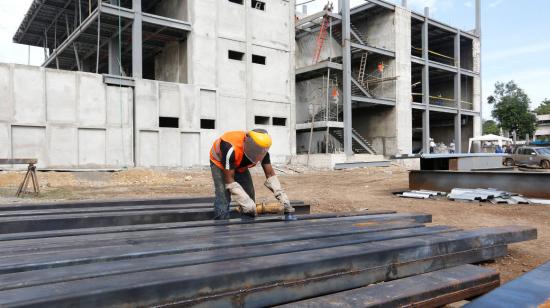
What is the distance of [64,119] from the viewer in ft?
56.9

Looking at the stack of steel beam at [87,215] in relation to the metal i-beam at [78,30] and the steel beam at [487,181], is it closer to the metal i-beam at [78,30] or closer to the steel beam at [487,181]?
the steel beam at [487,181]

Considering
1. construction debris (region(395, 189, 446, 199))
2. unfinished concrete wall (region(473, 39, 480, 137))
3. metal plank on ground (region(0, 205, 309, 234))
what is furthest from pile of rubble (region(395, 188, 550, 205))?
unfinished concrete wall (region(473, 39, 480, 137))

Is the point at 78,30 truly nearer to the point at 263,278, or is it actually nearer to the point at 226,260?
the point at 226,260

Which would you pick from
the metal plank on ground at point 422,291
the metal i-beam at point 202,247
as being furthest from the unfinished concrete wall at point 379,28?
the metal plank on ground at point 422,291

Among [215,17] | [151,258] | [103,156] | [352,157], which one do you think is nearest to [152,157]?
[103,156]

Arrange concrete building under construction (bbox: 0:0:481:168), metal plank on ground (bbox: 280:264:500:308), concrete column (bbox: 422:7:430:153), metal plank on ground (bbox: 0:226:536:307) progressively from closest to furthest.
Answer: metal plank on ground (bbox: 0:226:536:307), metal plank on ground (bbox: 280:264:500:308), concrete building under construction (bbox: 0:0:481:168), concrete column (bbox: 422:7:430:153)

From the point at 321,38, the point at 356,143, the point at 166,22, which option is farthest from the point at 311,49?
the point at 166,22

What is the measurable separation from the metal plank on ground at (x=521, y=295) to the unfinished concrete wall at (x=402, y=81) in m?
26.9

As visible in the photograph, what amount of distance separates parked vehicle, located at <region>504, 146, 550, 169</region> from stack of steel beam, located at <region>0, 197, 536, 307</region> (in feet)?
62.0

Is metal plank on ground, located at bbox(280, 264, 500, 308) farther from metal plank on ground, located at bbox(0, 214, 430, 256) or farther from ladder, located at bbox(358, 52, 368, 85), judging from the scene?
ladder, located at bbox(358, 52, 368, 85)

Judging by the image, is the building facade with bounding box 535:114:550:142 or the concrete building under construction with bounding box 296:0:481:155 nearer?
the concrete building under construction with bounding box 296:0:481:155

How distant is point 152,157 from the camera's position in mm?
19234

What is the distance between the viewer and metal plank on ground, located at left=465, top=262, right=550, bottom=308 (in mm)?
2025

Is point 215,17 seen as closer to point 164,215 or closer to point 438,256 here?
point 164,215
